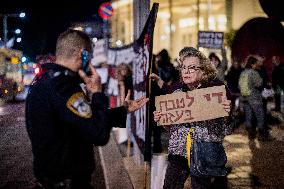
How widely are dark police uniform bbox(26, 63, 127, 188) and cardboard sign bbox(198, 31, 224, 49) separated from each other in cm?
1143

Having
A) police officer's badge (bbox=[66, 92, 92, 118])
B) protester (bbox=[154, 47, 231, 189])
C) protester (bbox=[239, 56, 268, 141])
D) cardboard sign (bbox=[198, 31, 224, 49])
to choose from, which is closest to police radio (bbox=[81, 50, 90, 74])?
police officer's badge (bbox=[66, 92, 92, 118])

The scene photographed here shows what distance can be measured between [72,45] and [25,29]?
7164 cm

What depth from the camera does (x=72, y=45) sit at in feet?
10.1

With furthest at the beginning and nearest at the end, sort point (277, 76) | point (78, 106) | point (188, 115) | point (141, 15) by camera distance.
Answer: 1. point (277, 76)
2. point (141, 15)
3. point (188, 115)
4. point (78, 106)

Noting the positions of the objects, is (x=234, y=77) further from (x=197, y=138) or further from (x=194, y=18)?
(x=194, y=18)

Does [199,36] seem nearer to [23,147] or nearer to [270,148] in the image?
[270,148]

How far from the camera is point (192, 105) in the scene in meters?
4.07

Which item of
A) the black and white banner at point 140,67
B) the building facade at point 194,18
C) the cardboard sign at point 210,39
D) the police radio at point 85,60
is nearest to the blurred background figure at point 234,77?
the cardboard sign at point 210,39

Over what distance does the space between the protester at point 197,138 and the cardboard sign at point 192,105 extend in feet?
0.20

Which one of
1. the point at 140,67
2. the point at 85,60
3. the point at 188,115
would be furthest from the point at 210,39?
the point at 85,60

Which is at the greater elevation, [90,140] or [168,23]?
[168,23]

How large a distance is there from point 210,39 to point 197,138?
35.2ft

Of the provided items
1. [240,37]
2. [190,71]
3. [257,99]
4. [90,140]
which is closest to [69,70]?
[90,140]

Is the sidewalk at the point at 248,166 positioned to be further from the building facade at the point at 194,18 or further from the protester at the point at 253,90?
the building facade at the point at 194,18
